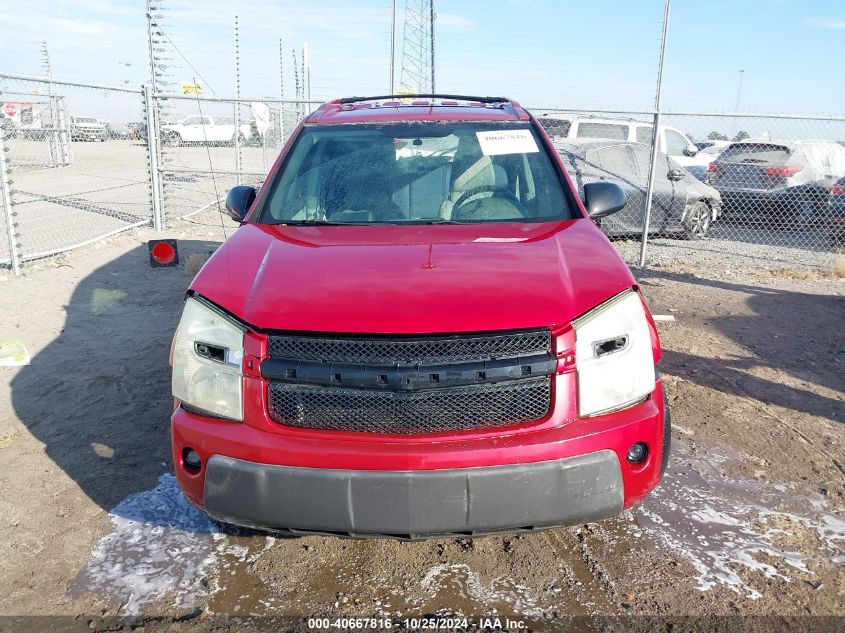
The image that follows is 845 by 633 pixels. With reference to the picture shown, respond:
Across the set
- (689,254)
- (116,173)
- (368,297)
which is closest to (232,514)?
(368,297)

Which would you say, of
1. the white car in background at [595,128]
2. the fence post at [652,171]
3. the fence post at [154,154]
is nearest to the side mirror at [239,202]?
the fence post at [652,171]

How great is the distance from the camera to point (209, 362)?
253 cm

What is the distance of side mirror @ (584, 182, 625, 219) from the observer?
3.68 metres

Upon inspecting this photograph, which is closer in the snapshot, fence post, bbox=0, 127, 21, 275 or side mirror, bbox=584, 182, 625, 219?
side mirror, bbox=584, 182, 625, 219

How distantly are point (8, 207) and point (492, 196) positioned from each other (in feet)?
20.3

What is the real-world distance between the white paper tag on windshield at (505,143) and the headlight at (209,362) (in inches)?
76.8

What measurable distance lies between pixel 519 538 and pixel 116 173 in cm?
2183

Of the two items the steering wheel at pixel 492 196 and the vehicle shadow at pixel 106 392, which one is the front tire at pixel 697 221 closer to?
the vehicle shadow at pixel 106 392

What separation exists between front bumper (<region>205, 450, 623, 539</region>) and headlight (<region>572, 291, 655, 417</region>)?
8.4 inches

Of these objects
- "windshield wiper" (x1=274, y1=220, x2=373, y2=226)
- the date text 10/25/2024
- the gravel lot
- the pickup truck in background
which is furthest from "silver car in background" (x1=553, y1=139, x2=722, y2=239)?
the pickup truck in background

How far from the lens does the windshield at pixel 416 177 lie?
3551mm

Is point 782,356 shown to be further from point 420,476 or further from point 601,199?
point 420,476

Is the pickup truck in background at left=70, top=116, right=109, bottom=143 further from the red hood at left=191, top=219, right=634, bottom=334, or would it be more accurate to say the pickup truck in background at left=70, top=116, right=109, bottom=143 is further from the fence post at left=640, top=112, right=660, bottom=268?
the red hood at left=191, top=219, right=634, bottom=334

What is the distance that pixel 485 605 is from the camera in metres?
2.62
